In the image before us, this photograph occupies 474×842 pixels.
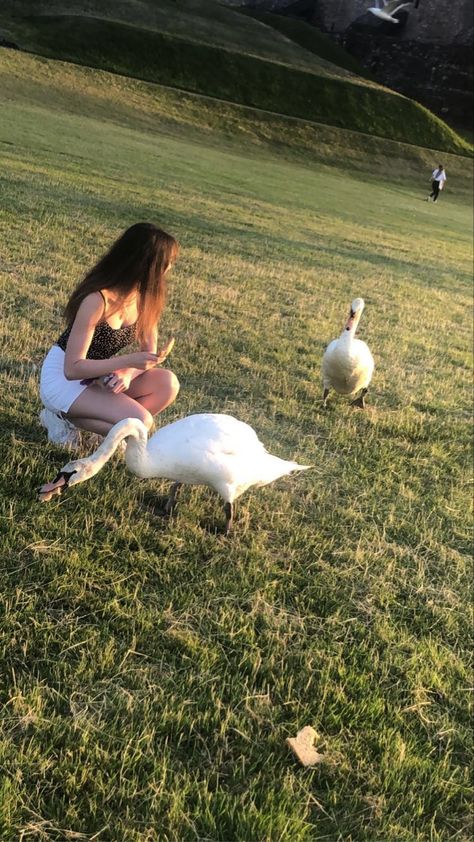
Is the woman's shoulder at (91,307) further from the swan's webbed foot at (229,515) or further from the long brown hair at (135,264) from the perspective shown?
the swan's webbed foot at (229,515)

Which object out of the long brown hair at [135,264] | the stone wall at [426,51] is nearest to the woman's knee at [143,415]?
the long brown hair at [135,264]

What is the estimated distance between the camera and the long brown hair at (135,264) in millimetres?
3773

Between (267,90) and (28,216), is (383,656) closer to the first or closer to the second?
(28,216)

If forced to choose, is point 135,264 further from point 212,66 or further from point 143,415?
point 212,66

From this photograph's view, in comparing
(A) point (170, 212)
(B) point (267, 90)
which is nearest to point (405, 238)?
(A) point (170, 212)

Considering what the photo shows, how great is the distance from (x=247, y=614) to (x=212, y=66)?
5096cm

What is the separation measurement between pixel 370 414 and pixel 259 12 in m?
87.9

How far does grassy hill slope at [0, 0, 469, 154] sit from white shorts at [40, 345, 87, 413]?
145 feet

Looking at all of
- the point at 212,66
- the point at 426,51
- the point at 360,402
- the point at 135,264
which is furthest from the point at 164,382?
the point at 426,51

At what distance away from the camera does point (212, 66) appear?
46438 mm

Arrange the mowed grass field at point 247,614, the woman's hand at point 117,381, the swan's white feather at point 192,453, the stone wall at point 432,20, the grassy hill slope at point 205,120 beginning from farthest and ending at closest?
the stone wall at point 432,20, the grassy hill slope at point 205,120, the woman's hand at point 117,381, the swan's white feather at point 192,453, the mowed grass field at point 247,614

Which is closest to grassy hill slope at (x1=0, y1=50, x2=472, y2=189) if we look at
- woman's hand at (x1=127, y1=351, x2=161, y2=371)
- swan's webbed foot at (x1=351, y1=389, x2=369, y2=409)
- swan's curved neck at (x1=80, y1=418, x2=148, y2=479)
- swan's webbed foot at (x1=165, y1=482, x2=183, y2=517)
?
swan's webbed foot at (x1=351, y1=389, x2=369, y2=409)

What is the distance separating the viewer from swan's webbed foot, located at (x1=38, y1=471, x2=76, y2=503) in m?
3.17

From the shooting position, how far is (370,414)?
19.3 feet
